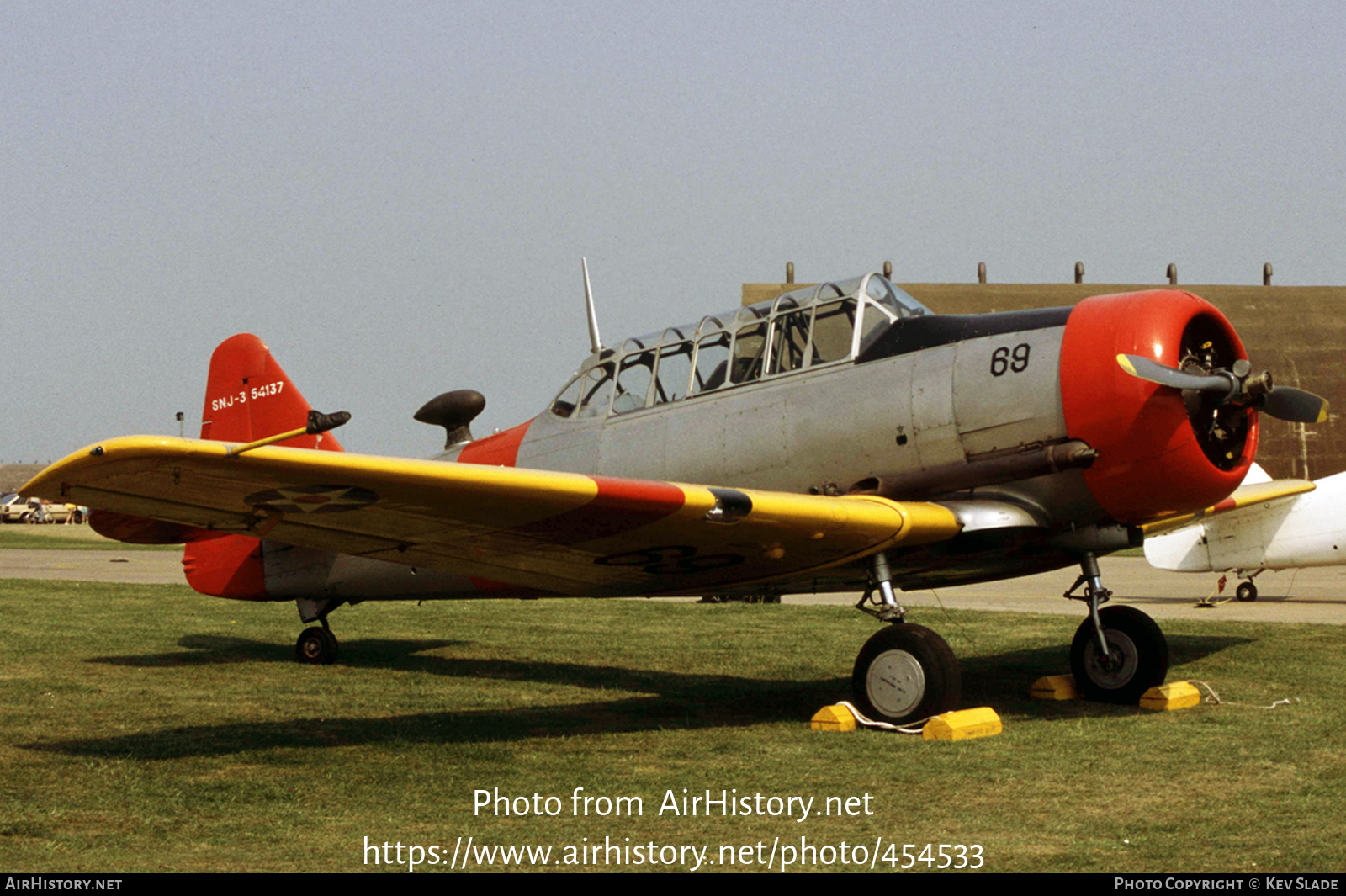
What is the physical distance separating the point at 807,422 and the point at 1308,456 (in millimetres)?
35976

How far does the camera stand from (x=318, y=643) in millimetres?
11109

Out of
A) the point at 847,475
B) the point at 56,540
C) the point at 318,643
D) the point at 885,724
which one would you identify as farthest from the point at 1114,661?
the point at 56,540

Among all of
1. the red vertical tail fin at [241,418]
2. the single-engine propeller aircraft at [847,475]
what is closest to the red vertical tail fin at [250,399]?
the red vertical tail fin at [241,418]

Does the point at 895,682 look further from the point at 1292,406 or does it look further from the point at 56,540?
the point at 56,540

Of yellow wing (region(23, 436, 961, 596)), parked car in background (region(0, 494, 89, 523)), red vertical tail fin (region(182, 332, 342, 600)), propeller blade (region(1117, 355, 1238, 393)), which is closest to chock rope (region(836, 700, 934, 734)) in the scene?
yellow wing (region(23, 436, 961, 596))

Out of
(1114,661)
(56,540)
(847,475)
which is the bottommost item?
(56,540)

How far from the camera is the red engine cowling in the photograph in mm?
7195

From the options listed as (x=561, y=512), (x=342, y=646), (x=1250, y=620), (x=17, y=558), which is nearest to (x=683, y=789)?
(x=561, y=512)

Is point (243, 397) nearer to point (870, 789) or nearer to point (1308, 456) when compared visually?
point (870, 789)

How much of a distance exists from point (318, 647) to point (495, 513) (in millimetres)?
5341

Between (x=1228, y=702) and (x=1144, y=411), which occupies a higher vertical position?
(x=1144, y=411)

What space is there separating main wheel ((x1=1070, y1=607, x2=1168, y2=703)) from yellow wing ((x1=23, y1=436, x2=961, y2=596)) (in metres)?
2.22

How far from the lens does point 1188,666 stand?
10.4 metres
